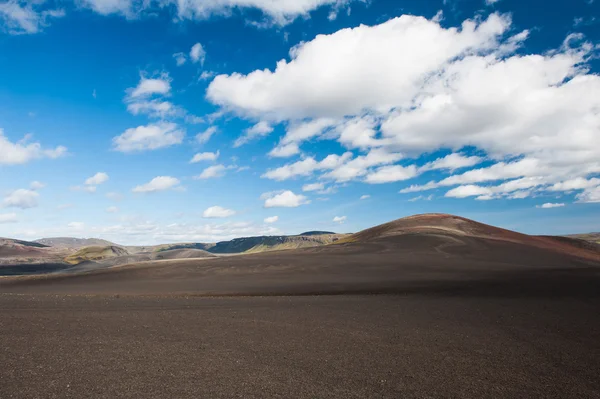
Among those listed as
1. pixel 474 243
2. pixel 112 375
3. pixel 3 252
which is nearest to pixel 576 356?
pixel 112 375

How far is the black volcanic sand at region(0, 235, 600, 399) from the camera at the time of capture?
1062cm

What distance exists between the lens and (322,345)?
1507 centimetres

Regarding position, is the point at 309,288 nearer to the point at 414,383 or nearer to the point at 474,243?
the point at 414,383

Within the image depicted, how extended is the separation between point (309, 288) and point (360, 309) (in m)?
14.1

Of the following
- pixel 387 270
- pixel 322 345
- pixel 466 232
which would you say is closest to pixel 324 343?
pixel 322 345

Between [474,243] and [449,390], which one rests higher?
[474,243]

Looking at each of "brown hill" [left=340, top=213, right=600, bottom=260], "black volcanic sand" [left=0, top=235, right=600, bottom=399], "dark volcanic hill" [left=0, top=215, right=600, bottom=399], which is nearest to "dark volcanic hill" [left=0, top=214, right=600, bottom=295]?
"brown hill" [left=340, top=213, right=600, bottom=260]

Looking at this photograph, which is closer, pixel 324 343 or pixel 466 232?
pixel 324 343

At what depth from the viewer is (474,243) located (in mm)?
72500

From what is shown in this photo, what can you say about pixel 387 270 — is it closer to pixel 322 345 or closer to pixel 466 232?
pixel 322 345

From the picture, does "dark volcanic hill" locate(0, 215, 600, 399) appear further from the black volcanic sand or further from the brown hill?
the brown hill

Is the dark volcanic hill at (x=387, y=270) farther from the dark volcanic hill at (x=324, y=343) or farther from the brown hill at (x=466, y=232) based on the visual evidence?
the dark volcanic hill at (x=324, y=343)

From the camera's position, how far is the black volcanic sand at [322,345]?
1062cm

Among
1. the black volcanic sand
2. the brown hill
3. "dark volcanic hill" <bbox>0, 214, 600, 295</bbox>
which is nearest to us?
the black volcanic sand
